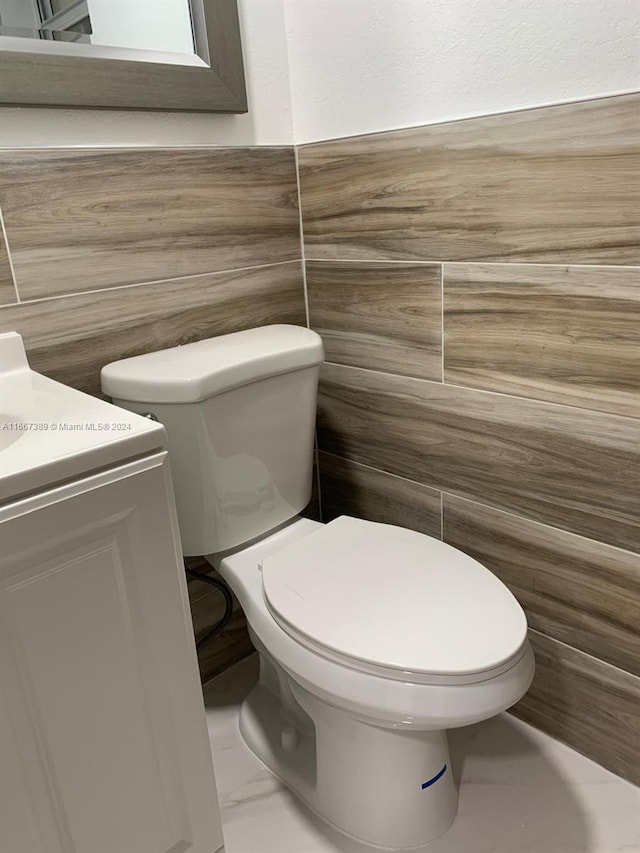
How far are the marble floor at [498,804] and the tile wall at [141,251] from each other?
336mm

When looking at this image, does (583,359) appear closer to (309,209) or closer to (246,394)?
(246,394)

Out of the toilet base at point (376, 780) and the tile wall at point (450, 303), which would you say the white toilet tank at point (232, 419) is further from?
the toilet base at point (376, 780)

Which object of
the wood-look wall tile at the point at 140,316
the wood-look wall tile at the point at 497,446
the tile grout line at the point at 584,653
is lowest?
the tile grout line at the point at 584,653

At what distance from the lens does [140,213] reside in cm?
118

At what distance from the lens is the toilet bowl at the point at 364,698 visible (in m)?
0.89

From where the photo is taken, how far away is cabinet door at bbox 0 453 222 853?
698mm

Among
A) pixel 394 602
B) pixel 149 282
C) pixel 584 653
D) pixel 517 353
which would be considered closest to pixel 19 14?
pixel 149 282

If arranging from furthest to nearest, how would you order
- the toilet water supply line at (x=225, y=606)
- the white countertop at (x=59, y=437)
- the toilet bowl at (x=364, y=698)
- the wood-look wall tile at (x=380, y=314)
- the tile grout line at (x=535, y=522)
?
1. the toilet water supply line at (x=225, y=606)
2. the wood-look wall tile at (x=380, y=314)
3. the tile grout line at (x=535, y=522)
4. the toilet bowl at (x=364, y=698)
5. the white countertop at (x=59, y=437)

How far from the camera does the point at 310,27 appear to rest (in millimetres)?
1293

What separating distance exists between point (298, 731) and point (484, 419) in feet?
2.31

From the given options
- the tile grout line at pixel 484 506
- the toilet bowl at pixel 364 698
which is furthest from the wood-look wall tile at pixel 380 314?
the toilet bowl at pixel 364 698

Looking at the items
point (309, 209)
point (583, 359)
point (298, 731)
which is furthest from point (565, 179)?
point (298, 731)

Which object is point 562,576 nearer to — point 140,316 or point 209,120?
point 140,316

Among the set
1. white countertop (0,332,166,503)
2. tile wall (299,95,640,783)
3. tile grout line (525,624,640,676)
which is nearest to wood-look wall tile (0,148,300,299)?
tile wall (299,95,640,783)
